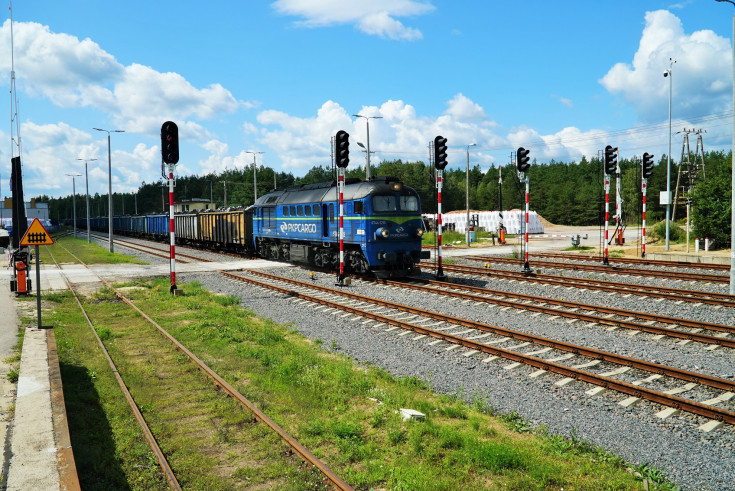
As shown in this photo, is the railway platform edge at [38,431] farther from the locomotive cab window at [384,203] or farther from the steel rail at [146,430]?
the locomotive cab window at [384,203]

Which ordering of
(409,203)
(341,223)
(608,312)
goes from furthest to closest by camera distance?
1. (409,203)
2. (341,223)
3. (608,312)

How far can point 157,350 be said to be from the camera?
10578 millimetres

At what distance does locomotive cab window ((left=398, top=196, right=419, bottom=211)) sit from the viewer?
19.4 meters

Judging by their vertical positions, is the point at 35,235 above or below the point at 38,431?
above

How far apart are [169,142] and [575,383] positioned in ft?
49.2

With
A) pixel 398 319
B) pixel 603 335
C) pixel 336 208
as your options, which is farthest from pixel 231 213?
pixel 603 335

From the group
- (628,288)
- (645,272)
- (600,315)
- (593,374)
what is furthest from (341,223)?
(593,374)

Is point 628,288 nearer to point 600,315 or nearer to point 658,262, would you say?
point 600,315

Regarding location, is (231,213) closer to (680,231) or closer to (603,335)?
(603,335)

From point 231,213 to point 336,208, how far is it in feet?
50.1

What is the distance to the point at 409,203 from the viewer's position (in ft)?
64.3

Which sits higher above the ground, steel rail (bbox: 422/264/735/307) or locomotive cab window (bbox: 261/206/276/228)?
locomotive cab window (bbox: 261/206/276/228)

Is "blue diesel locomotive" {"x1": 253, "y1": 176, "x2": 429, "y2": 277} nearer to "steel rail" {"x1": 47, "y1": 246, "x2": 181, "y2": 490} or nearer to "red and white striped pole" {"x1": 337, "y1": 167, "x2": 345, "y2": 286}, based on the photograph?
"red and white striped pole" {"x1": 337, "y1": 167, "x2": 345, "y2": 286}

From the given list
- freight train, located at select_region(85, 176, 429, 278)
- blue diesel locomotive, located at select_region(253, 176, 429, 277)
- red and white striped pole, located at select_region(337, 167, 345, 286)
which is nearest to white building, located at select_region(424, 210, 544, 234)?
freight train, located at select_region(85, 176, 429, 278)
